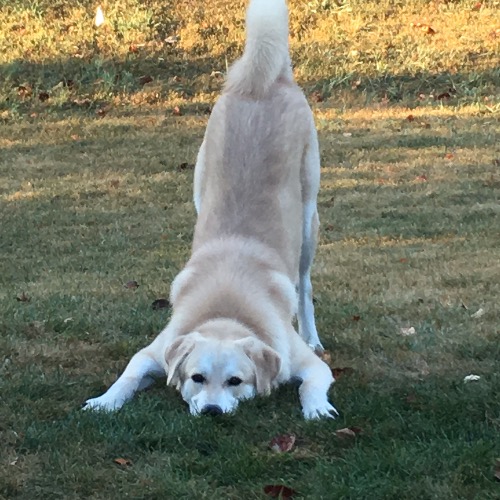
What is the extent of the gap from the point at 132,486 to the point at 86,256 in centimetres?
498

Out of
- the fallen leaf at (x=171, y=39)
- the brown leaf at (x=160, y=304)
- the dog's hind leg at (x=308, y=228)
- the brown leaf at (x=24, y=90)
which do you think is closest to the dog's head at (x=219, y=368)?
the dog's hind leg at (x=308, y=228)

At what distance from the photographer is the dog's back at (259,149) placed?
225 inches

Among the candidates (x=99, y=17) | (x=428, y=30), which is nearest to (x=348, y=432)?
(x=428, y=30)

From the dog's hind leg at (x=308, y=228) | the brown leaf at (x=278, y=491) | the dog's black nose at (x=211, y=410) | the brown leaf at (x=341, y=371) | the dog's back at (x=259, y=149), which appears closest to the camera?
the brown leaf at (x=278, y=491)

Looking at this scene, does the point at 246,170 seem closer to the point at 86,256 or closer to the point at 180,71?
the point at 86,256

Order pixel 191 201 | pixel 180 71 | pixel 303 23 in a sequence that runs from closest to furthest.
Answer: pixel 191 201, pixel 180 71, pixel 303 23

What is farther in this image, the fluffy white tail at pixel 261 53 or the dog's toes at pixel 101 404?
the fluffy white tail at pixel 261 53

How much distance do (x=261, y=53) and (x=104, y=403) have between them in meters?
2.64

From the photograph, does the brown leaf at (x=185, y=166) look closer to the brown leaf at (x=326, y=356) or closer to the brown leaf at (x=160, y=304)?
the brown leaf at (x=160, y=304)

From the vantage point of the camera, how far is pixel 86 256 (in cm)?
845

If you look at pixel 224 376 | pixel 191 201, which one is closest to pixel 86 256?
pixel 191 201

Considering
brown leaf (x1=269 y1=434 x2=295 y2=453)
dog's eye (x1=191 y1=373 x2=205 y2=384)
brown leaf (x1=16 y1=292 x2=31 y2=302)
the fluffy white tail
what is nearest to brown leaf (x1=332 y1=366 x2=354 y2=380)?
dog's eye (x1=191 y1=373 x2=205 y2=384)

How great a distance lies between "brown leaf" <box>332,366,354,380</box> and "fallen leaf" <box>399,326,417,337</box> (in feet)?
2.33

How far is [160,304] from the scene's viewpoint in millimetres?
6695
